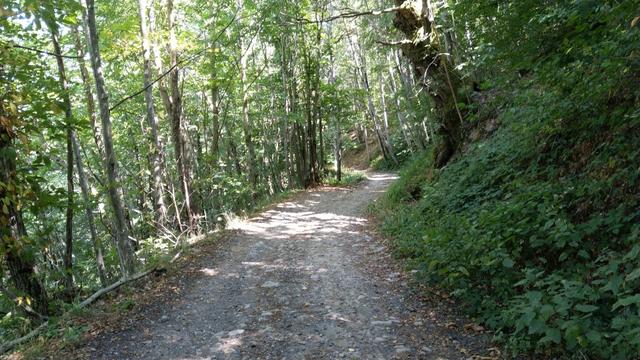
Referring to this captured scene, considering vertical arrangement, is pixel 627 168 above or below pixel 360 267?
above

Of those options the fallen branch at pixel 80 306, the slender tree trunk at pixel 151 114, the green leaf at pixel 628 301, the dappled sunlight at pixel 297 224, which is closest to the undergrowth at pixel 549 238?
the green leaf at pixel 628 301

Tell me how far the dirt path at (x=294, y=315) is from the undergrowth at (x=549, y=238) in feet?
1.89

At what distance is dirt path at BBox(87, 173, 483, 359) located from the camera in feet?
14.2

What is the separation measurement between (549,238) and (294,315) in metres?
3.00

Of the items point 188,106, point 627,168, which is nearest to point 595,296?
point 627,168

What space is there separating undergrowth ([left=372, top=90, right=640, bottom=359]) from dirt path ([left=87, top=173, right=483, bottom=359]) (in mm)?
576

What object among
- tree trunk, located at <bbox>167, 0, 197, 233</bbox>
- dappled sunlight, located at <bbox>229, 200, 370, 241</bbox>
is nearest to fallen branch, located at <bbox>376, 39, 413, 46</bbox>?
dappled sunlight, located at <bbox>229, 200, 370, 241</bbox>

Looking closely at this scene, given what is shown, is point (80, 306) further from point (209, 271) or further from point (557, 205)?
point (557, 205)

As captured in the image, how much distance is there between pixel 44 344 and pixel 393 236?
607 centimetres

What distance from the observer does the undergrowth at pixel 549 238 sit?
3.19m

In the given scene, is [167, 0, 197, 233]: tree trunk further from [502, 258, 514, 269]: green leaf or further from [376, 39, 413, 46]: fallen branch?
[502, 258, 514, 269]: green leaf

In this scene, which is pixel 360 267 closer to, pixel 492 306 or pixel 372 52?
pixel 492 306

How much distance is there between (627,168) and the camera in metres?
4.32

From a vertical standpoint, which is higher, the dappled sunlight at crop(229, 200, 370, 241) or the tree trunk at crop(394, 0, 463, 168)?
the tree trunk at crop(394, 0, 463, 168)
